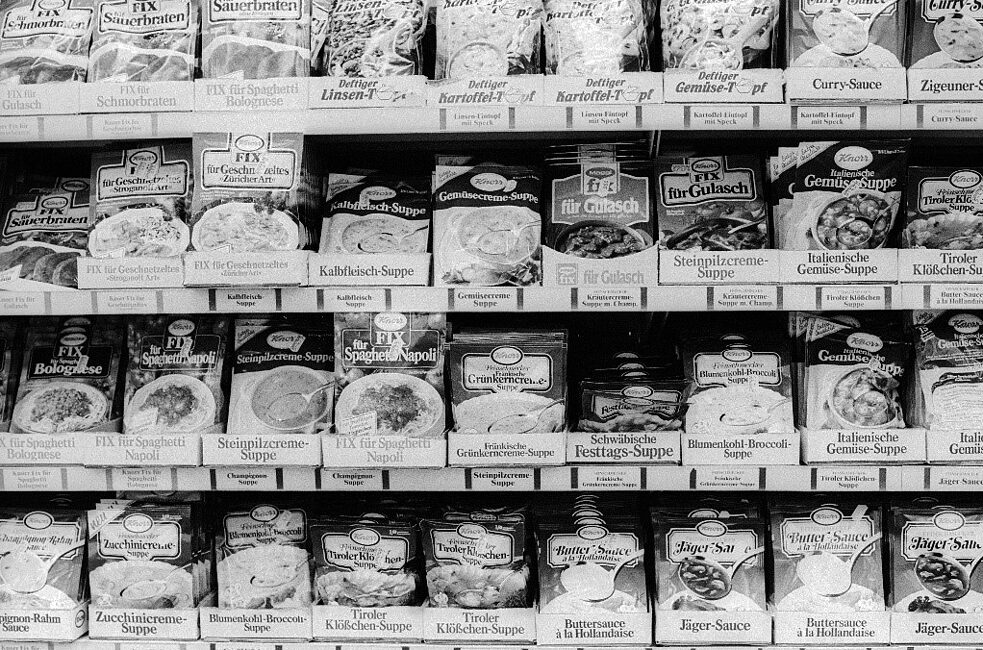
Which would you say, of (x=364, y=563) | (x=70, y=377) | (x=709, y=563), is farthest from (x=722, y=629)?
(x=70, y=377)

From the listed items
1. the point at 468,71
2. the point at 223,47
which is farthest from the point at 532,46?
the point at 223,47

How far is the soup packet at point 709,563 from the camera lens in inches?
82.6

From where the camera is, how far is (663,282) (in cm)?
200

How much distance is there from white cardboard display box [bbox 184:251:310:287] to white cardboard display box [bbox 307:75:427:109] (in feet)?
1.21

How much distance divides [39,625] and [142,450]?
53 centimetres

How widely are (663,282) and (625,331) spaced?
1.72ft

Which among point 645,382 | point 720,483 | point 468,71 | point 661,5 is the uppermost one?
point 661,5

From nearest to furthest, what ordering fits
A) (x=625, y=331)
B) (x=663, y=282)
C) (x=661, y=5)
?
1. (x=663, y=282)
2. (x=661, y=5)
3. (x=625, y=331)

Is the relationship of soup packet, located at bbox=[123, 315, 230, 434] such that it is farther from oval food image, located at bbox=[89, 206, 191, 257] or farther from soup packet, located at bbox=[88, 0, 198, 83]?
soup packet, located at bbox=[88, 0, 198, 83]

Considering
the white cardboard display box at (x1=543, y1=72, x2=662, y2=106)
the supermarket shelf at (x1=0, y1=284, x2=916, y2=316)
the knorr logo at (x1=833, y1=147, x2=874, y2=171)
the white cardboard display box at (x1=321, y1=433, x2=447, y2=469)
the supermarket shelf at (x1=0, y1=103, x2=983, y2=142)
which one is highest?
the white cardboard display box at (x1=543, y1=72, x2=662, y2=106)

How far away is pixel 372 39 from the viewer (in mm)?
2043

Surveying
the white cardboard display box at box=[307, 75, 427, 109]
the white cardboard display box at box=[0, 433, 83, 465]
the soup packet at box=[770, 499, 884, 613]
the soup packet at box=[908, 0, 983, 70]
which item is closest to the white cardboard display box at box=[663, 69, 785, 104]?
the soup packet at box=[908, 0, 983, 70]

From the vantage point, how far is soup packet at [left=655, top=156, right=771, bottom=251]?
209 cm

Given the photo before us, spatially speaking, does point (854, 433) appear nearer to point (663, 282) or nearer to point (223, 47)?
point (663, 282)
